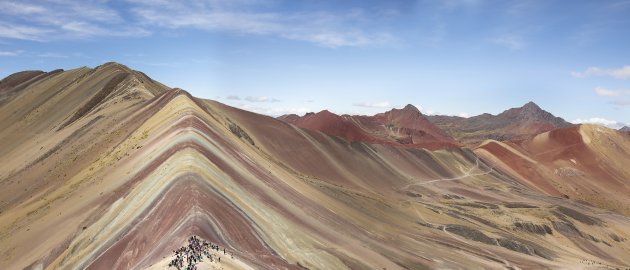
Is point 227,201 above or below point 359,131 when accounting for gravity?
below

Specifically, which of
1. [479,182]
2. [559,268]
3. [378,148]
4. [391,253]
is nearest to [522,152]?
[479,182]

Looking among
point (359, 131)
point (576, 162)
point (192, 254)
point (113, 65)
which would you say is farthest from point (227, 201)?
point (576, 162)

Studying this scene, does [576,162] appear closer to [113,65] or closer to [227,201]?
[113,65]

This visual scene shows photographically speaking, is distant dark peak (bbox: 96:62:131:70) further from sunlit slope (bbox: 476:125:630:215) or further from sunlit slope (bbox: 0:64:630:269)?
sunlit slope (bbox: 476:125:630:215)

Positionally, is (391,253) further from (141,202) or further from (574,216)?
(574,216)

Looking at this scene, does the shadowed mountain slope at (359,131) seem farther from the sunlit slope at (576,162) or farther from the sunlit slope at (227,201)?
the sunlit slope at (227,201)

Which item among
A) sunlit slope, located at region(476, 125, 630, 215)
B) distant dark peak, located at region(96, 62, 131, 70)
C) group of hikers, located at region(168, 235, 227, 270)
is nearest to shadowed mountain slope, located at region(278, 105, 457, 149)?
sunlit slope, located at region(476, 125, 630, 215)

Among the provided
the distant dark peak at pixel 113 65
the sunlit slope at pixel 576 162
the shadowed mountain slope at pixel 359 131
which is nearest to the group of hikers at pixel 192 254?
the distant dark peak at pixel 113 65
